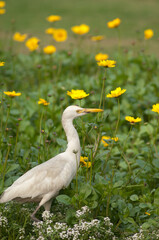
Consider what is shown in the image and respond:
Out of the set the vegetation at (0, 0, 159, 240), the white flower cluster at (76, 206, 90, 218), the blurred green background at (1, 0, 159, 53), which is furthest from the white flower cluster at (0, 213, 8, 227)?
the blurred green background at (1, 0, 159, 53)

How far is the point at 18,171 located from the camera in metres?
3.26

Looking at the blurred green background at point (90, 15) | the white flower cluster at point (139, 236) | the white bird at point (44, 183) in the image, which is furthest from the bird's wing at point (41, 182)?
the blurred green background at point (90, 15)

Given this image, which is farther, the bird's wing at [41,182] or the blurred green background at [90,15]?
the blurred green background at [90,15]

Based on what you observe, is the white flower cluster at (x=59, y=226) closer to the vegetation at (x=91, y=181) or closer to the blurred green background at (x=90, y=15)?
the vegetation at (x=91, y=181)

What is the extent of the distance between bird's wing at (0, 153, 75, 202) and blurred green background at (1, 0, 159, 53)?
5.90m

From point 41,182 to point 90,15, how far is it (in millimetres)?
7901

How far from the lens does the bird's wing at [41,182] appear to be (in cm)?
263

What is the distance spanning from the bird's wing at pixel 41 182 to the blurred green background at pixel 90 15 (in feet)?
19.4

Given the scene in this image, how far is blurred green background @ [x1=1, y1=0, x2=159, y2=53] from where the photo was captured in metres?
8.91

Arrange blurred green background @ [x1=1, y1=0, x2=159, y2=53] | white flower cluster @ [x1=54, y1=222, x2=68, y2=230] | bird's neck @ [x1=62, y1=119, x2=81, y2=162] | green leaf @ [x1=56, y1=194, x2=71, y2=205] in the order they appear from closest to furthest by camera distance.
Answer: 1. white flower cluster @ [x1=54, y1=222, x2=68, y2=230]
2. green leaf @ [x1=56, y1=194, x2=71, y2=205]
3. bird's neck @ [x1=62, y1=119, x2=81, y2=162]
4. blurred green background @ [x1=1, y1=0, x2=159, y2=53]

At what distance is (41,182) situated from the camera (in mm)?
2654

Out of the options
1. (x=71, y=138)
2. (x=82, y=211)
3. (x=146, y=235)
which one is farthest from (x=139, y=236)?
(x=71, y=138)

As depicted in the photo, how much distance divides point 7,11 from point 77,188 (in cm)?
818

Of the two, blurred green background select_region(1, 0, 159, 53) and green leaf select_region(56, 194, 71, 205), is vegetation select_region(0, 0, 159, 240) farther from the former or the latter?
blurred green background select_region(1, 0, 159, 53)
